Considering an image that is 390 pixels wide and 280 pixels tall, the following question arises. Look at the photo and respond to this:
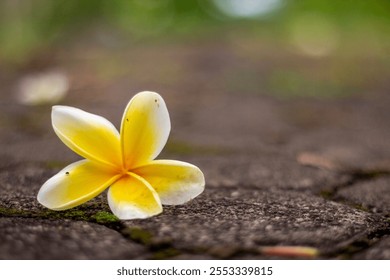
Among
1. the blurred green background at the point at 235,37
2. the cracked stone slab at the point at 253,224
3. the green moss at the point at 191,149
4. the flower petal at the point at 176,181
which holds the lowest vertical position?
the cracked stone slab at the point at 253,224

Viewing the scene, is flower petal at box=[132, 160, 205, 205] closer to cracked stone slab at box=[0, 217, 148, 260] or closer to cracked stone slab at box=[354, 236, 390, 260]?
cracked stone slab at box=[0, 217, 148, 260]

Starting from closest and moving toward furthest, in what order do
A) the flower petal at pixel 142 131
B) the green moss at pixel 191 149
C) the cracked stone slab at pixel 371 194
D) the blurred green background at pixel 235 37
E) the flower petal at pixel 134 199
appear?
the flower petal at pixel 134 199 < the flower petal at pixel 142 131 < the cracked stone slab at pixel 371 194 < the green moss at pixel 191 149 < the blurred green background at pixel 235 37

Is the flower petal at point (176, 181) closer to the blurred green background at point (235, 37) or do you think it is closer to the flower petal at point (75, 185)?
the flower petal at point (75, 185)

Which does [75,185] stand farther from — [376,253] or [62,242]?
[376,253]

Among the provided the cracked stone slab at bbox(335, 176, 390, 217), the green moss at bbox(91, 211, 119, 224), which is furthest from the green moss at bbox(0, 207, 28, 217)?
the cracked stone slab at bbox(335, 176, 390, 217)

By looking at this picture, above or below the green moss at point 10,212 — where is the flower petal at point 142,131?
above

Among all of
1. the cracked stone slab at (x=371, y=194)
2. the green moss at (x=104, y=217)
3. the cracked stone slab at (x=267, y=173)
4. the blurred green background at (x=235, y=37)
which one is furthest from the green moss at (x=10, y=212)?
the blurred green background at (x=235, y=37)

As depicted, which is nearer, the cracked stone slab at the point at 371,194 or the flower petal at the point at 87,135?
the flower petal at the point at 87,135
